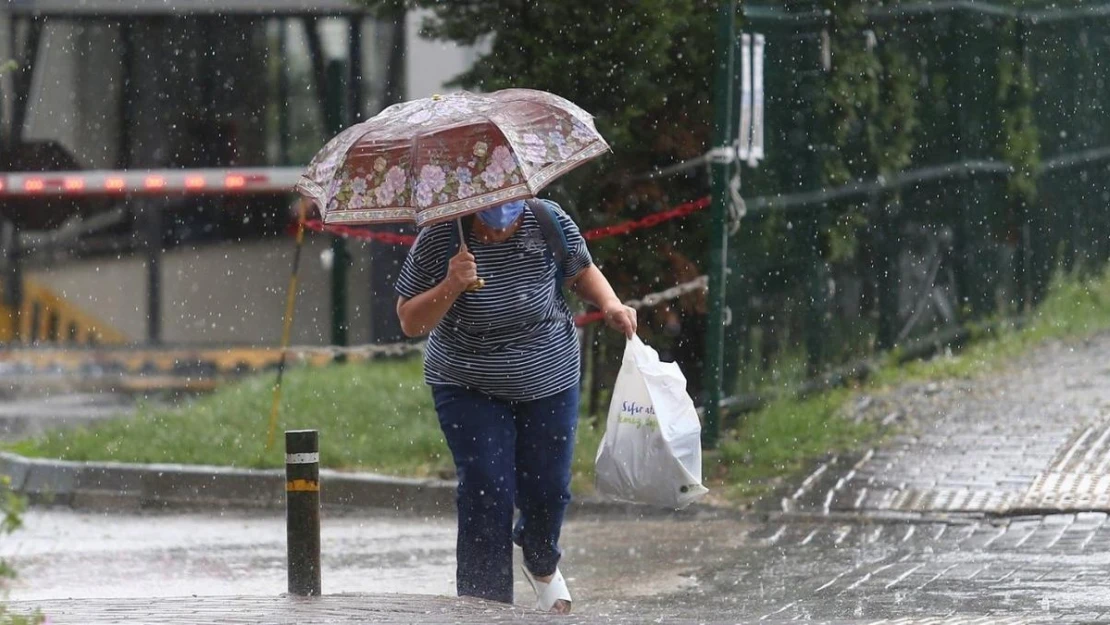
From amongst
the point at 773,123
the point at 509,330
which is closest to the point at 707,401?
the point at 773,123

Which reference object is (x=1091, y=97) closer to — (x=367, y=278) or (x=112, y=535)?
(x=367, y=278)

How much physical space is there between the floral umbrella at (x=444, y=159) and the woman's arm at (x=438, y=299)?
0.16 m

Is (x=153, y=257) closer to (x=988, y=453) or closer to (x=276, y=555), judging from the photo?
(x=276, y=555)

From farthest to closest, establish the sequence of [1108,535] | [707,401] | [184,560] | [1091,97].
→ 1. [1091,97]
2. [707,401]
3. [184,560]
4. [1108,535]

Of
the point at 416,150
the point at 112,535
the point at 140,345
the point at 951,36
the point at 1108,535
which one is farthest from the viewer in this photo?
the point at 140,345

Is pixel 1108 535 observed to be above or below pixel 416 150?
below

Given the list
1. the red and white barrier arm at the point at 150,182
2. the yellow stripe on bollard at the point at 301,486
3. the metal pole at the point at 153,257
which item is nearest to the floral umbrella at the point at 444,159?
the yellow stripe on bollard at the point at 301,486

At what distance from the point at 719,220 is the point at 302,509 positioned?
3.87 meters

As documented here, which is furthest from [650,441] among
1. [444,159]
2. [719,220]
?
[719,220]

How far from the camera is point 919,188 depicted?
12.2m

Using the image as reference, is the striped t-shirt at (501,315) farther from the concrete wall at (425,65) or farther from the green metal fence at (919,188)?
the concrete wall at (425,65)

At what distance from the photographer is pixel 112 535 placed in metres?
9.30

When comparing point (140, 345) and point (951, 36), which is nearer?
point (951, 36)

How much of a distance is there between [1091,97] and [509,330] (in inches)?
367
